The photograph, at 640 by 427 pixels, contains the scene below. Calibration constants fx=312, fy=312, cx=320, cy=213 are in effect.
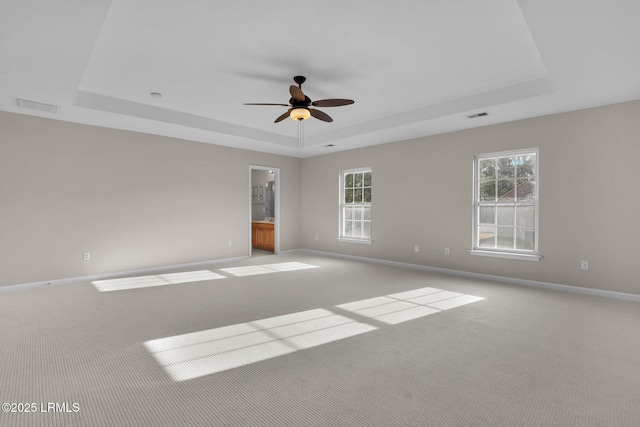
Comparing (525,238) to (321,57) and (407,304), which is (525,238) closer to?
(407,304)

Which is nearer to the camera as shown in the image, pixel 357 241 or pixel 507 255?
pixel 507 255

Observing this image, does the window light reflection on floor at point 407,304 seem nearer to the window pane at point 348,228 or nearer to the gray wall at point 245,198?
the gray wall at point 245,198

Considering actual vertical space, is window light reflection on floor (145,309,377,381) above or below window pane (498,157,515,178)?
below

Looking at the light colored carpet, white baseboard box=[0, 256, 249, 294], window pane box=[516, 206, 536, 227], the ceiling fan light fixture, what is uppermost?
the ceiling fan light fixture

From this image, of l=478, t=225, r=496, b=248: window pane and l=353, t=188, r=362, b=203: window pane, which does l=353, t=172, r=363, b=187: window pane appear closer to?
l=353, t=188, r=362, b=203: window pane

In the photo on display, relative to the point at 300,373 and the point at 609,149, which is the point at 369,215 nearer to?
the point at 609,149

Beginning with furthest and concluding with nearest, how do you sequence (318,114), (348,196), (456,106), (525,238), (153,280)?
(348,196) < (153,280) < (525,238) < (456,106) < (318,114)

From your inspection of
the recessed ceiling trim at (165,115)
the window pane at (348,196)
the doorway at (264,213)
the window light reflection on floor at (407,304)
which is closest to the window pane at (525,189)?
the window light reflection on floor at (407,304)

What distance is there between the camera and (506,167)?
16.4ft

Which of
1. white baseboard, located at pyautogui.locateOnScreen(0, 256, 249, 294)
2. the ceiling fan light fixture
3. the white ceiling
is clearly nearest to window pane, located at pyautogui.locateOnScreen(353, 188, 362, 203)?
the white ceiling

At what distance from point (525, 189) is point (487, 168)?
2.18 ft

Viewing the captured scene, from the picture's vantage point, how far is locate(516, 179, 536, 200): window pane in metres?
4.72

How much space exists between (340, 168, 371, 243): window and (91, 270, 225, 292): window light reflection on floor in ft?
10.4

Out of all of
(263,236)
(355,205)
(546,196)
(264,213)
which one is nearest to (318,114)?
(355,205)
